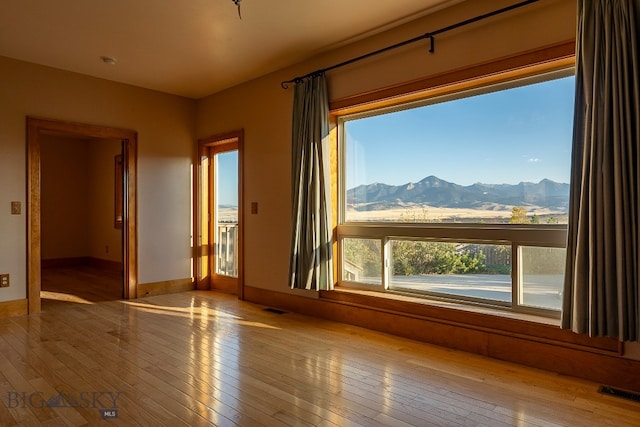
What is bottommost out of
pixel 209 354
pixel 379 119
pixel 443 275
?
pixel 209 354

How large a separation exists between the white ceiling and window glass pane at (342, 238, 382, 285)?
1986 millimetres

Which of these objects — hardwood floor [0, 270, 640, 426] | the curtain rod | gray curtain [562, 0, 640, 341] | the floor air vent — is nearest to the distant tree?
gray curtain [562, 0, 640, 341]

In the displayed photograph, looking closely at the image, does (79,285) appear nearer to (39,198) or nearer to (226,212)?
(39,198)

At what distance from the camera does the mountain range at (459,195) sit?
9.75 ft

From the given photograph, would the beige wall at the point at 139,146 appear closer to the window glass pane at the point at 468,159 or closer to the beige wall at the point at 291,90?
the beige wall at the point at 291,90

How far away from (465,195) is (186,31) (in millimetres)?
2883

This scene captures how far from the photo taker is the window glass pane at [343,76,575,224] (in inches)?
116

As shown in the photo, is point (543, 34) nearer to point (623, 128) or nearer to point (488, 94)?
point (488, 94)

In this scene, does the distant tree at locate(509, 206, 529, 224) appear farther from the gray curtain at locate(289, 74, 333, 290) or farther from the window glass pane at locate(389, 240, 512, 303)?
the gray curtain at locate(289, 74, 333, 290)

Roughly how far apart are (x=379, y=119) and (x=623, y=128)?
2.06m

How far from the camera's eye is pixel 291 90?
14.8ft

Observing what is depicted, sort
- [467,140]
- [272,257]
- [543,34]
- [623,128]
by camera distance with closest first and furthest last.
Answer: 1. [623,128]
2. [543,34]
3. [467,140]
4. [272,257]

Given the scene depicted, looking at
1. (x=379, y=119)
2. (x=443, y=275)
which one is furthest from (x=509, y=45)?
(x=443, y=275)

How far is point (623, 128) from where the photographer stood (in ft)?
7.85
